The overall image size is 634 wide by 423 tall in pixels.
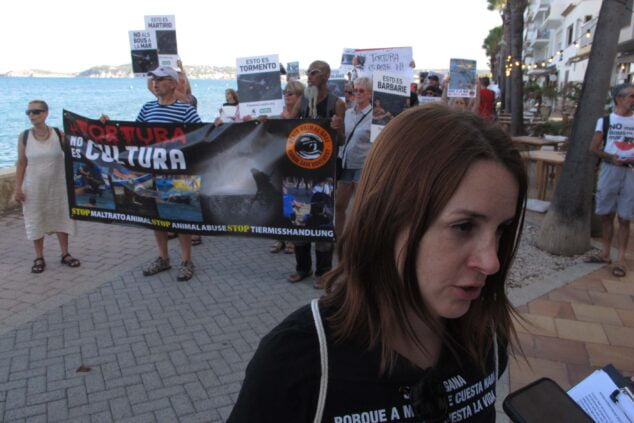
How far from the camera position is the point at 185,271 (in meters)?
5.75

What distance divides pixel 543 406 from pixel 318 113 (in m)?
5.14

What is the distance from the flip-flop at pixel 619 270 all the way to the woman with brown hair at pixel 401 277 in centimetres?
533

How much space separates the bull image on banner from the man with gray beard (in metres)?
0.24

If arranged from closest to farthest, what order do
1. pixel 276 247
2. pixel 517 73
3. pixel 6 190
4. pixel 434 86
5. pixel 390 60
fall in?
pixel 276 247, pixel 390 60, pixel 6 190, pixel 434 86, pixel 517 73

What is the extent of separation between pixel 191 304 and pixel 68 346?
1.19m

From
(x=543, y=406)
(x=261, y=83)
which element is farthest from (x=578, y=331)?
(x=261, y=83)

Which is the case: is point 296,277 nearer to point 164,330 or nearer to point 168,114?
point 164,330

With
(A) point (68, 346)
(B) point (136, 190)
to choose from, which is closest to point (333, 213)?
(B) point (136, 190)

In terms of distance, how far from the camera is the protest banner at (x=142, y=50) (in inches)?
286

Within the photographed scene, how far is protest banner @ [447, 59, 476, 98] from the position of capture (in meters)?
9.03

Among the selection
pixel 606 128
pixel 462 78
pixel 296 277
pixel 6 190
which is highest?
pixel 462 78

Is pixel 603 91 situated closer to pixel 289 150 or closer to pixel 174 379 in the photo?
pixel 289 150

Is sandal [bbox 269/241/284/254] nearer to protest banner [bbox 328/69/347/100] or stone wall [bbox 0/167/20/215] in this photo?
stone wall [bbox 0/167/20/215]

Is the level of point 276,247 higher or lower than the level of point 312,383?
lower
